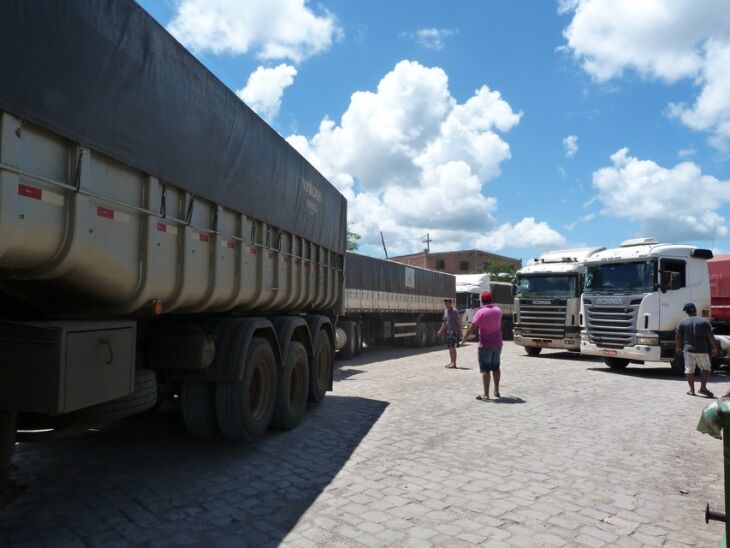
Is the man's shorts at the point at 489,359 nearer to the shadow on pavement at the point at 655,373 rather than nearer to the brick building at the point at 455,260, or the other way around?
the shadow on pavement at the point at 655,373

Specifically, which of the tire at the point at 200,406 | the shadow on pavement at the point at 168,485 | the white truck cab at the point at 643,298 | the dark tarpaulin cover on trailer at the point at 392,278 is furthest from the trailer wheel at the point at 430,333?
the tire at the point at 200,406

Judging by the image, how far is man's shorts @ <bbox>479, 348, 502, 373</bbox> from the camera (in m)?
8.98

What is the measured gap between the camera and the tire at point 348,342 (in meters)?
15.9

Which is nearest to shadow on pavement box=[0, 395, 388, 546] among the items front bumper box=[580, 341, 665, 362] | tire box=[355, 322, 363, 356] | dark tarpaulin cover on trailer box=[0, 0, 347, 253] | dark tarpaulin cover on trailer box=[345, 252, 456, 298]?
A: dark tarpaulin cover on trailer box=[0, 0, 347, 253]

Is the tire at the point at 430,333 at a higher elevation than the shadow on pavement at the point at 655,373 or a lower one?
higher

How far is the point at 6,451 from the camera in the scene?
3506 millimetres

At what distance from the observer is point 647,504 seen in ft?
14.4

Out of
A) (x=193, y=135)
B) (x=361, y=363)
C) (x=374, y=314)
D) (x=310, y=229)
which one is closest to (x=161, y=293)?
(x=193, y=135)

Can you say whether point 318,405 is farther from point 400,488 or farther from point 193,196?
point 193,196

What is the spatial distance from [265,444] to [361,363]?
9.32 meters

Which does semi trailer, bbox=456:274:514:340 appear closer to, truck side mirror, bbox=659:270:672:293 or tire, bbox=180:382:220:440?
truck side mirror, bbox=659:270:672:293

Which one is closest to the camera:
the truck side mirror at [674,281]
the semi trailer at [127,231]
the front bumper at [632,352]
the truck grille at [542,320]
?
the semi trailer at [127,231]

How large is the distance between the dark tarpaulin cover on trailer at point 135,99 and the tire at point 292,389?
68.9 inches

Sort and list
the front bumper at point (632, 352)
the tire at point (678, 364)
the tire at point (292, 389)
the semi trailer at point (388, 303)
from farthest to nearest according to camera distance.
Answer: the semi trailer at point (388, 303)
the tire at point (678, 364)
the front bumper at point (632, 352)
the tire at point (292, 389)
